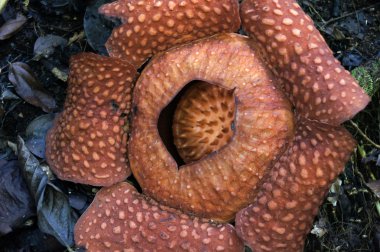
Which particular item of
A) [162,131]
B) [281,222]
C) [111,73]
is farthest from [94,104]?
[281,222]

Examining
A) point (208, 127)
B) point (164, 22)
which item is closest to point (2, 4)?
point (164, 22)

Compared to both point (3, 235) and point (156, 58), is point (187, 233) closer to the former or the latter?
point (156, 58)

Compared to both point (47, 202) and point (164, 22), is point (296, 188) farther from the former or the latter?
point (47, 202)

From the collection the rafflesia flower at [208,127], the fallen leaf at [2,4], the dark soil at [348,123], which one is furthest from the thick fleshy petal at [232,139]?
the fallen leaf at [2,4]

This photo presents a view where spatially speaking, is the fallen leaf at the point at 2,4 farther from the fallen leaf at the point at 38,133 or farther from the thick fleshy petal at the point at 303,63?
the thick fleshy petal at the point at 303,63

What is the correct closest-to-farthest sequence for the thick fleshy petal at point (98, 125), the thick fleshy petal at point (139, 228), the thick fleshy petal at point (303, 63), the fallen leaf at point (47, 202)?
1. the thick fleshy petal at point (303, 63)
2. the thick fleshy petal at point (139, 228)
3. the thick fleshy petal at point (98, 125)
4. the fallen leaf at point (47, 202)

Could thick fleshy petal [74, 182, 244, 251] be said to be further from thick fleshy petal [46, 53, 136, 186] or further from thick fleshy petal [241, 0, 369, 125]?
thick fleshy petal [241, 0, 369, 125]
